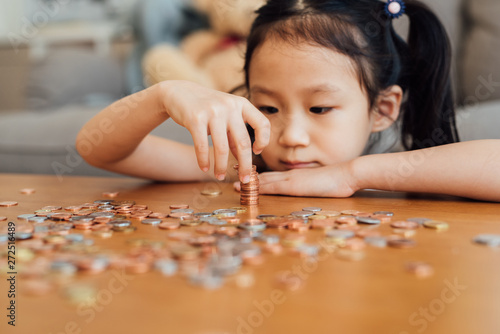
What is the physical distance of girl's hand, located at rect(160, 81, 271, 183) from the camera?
797 millimetres

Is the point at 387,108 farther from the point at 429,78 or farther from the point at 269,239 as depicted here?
the point at 269,239

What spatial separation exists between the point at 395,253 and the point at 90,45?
3918mm

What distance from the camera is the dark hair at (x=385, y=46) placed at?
120 centimetres

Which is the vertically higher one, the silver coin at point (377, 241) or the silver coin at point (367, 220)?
the silver coin at point (377, 241)

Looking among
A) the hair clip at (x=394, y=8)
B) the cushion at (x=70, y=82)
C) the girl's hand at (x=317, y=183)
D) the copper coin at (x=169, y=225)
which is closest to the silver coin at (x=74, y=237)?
the copper coin at (x=169, y=225)

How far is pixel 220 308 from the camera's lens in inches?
15.7

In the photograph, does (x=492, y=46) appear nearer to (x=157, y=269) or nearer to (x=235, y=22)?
(x=235, y=22)

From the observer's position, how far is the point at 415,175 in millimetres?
976

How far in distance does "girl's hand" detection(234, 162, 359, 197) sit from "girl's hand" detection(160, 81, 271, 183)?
190 mm

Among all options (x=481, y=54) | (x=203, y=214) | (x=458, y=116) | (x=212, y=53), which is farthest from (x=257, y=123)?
(x=212, y=53)

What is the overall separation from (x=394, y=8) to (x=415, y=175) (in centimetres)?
53

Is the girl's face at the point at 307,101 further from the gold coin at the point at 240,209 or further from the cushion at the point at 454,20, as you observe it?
the cushion at the point at 454,20

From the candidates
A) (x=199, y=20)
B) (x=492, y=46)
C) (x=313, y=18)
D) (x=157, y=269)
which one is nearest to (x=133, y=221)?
(x=157, y=269)

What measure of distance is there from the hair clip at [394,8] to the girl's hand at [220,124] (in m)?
0.65
